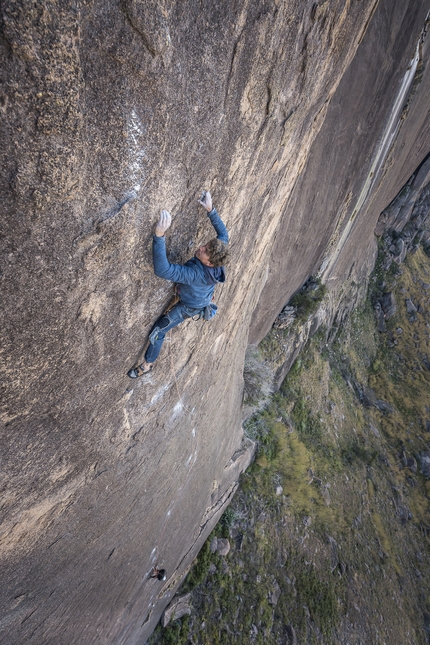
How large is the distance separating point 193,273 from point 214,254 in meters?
0.23

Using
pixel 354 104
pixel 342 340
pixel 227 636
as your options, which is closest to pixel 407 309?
pixel 342 340

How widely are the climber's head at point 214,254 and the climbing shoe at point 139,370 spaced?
113 centimetres

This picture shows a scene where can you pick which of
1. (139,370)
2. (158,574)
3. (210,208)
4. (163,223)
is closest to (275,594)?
(158,574)

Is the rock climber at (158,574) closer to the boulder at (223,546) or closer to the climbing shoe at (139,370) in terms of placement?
the boulder at (223,546)

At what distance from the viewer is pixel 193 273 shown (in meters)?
2.75

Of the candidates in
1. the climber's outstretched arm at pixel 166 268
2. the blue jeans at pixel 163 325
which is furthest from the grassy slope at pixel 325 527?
the climber's outstretched arm at pixel 166 268

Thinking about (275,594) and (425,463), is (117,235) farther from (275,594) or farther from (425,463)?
(425,463)

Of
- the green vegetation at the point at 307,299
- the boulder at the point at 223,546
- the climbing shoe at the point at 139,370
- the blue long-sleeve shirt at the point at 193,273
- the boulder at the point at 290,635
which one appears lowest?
the boulder at the point at 290,635

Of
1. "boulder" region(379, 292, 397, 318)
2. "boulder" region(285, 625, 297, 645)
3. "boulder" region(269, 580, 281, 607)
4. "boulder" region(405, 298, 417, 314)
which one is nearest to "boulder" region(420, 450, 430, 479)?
"boulder" region(379, 292, 397, 318)

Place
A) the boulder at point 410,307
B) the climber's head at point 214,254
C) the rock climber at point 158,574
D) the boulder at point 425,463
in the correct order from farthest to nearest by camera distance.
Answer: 1. the boulder at point 410,307
2. the boulder at point 425,463
3. the rock climber at point 158,574
4. the climber's head at point 214,254

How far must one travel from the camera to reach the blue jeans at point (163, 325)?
308cm

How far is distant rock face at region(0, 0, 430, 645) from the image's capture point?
1.66 m

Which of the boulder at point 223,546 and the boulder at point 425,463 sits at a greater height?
the boulder at point 223,546

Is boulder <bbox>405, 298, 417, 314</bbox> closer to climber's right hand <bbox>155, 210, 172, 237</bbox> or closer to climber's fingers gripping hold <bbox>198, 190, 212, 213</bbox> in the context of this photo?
climber's fingers gripping hold <bbox>198, 190, 212, 213</bbox>
